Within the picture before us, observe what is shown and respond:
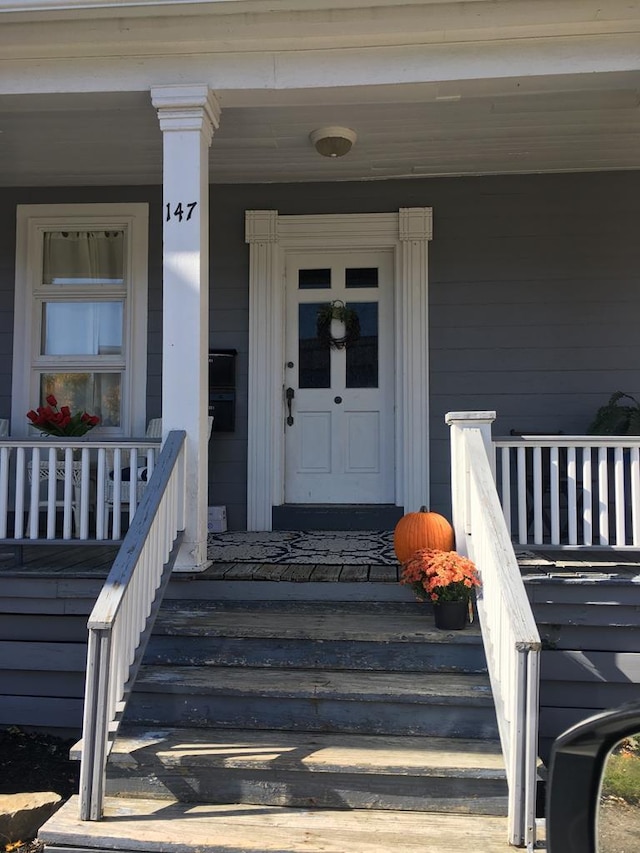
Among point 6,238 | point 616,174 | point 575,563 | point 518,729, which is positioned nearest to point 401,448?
point 575,563

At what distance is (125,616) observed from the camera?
234cm

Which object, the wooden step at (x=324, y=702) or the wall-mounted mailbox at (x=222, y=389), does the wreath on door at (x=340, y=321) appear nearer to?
the wall-mounted mailbox at (x=222, y=389)

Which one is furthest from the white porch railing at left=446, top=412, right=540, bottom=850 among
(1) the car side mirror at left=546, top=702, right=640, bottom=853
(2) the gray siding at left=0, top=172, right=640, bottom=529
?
(2) the gray siding at left=0, top=172, right=640, bottom=529

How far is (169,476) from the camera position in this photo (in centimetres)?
292

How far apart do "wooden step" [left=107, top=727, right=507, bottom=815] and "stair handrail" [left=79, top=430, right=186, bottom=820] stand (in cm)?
20

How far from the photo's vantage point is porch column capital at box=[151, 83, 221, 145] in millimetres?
3301

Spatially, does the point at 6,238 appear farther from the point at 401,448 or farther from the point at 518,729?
the point at 518,729

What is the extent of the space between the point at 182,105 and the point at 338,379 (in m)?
2.20

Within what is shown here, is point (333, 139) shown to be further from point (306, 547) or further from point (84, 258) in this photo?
point (306, 547)

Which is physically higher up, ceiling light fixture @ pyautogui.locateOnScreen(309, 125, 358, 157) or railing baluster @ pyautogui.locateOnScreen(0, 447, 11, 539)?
ceiling light fixture @ pyautogui.locateOnScreen(309, 125, 358, 157)

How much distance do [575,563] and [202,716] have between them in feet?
6.45

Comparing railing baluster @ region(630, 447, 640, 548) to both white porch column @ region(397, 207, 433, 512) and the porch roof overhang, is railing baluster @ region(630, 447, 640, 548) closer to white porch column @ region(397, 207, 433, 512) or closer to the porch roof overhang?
white porch column @ region(397, 207, 433, 512)

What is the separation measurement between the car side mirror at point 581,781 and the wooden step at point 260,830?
50.2 inches

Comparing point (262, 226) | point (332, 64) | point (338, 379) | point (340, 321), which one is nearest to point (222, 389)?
point (338, 379)
